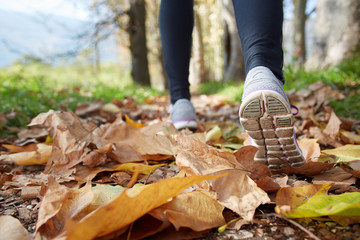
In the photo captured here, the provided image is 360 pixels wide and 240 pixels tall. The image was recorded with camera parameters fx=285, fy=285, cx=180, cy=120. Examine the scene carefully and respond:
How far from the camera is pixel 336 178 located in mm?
907

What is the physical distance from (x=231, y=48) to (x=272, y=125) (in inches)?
272

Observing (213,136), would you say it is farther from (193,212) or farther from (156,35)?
(156,35)

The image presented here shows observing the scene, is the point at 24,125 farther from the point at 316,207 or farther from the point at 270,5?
the point at 316,207

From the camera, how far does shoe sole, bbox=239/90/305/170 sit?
93 centimetres

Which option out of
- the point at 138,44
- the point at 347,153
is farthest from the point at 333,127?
the point at 138,44

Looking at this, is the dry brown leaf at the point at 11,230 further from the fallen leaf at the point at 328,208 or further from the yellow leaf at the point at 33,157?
the yellow leaf at the point at 33,157

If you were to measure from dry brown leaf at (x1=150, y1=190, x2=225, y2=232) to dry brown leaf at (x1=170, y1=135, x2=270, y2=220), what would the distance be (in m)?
0.03

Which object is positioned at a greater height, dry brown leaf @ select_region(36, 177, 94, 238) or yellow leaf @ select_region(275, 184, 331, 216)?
dry brown leaf @ select_region(36, 177, 94, 238)

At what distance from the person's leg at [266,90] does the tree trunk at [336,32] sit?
3612 mm

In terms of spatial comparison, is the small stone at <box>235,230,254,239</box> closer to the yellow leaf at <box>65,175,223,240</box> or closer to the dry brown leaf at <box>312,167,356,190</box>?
the yellow leaf at <box>65,175,223,240</box>

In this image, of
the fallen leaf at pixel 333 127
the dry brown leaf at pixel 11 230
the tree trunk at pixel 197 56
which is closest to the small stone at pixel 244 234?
the dry brown leaf at pixel 11 230

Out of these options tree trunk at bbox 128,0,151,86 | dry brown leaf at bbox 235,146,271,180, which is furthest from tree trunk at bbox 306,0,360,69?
tree trunk at bbox 128,0,151,86

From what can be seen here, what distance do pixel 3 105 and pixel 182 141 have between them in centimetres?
215

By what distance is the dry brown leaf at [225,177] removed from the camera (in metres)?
0.68
